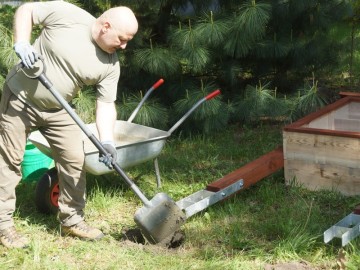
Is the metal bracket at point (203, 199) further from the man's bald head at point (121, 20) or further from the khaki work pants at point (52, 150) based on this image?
the man's bald head at point (121, 20)

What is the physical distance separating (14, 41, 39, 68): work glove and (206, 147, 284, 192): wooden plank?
1486mm

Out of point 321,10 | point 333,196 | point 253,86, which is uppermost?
point 321,10

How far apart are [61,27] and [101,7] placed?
218cm

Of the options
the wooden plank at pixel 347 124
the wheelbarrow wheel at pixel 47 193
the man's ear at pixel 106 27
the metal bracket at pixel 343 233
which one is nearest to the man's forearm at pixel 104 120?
the man's ear at pixel 106 27

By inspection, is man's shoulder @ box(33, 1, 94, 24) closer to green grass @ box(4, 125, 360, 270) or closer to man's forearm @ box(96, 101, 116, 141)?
man's forearm @ box(96, 101, 116, 141)

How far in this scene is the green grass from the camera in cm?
329

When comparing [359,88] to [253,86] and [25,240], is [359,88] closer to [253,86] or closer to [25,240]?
[253,86]

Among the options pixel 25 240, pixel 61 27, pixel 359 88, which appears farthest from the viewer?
pixel 359 88

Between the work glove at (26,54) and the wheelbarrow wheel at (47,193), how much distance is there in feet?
3.83

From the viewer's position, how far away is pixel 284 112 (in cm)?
576

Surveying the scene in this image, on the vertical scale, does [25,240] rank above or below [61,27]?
below

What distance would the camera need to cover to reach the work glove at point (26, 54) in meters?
3.05

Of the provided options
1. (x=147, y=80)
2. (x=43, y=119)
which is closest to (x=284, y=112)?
(x=147, y=80)

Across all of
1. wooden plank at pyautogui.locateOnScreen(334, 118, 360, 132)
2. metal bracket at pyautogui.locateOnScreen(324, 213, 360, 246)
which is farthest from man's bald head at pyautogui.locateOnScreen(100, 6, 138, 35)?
wooden plank at pyautogui.locateOnScreen(334, 118, 360, 132)
